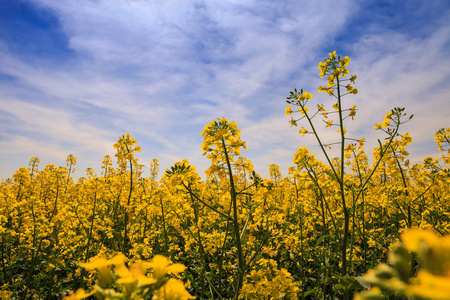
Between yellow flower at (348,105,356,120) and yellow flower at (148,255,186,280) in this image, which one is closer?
yellow flower at (148,255,186,280)

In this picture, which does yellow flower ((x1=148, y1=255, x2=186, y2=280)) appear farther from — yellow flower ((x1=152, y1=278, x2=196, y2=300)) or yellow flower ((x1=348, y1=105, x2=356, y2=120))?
yellow flower ((x1=348, y1=105, x2=356, y2=120))

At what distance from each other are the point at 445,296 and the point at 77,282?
550 cm


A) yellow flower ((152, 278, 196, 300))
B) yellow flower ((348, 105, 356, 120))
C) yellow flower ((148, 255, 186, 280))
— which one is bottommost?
yellow flower ((152, 278, 196, 300))

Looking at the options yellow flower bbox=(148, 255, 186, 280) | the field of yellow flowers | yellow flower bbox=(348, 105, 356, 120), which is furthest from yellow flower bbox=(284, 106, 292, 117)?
yellow flower bbox=(148, 255, 186, 280)

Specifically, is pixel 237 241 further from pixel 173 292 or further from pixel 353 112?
pixel 353 112

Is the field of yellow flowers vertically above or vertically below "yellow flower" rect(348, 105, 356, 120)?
below

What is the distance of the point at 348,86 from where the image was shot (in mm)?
3615

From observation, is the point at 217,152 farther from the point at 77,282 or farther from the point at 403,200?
the point at 77,282

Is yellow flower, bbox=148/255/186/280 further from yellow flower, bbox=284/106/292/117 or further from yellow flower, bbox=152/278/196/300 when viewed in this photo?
yellow flower, bbox=284/106/292/117

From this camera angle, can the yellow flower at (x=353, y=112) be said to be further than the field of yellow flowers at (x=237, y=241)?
Yes

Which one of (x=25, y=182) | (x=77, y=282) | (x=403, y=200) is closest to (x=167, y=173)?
(x=77, y=282)

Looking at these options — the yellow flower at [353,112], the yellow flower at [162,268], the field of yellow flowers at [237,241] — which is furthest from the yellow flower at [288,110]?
the yellow flower at [162,268]

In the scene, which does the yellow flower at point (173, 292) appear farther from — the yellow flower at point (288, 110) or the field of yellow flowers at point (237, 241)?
the yellow flower at point (288, 110)

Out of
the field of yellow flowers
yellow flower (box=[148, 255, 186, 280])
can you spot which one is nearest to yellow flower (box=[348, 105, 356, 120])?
the field of yellow flowers
